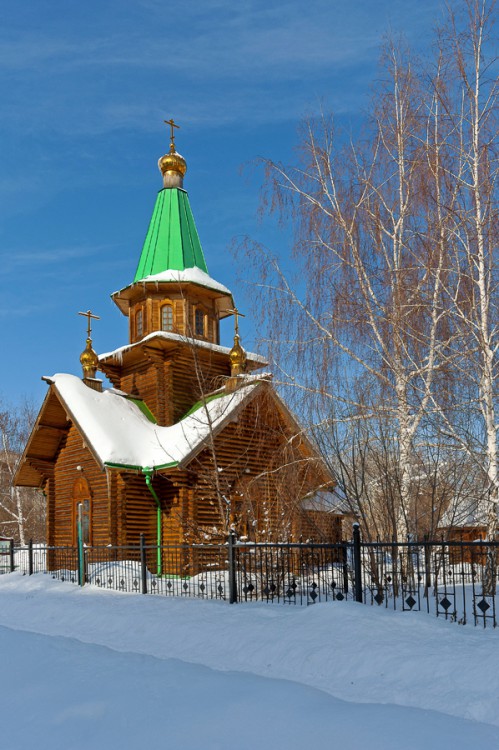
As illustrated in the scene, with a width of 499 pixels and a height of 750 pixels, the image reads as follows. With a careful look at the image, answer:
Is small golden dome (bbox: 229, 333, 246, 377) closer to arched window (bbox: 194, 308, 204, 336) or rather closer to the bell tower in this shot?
the bell tower

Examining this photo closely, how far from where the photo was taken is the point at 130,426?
17.9 m

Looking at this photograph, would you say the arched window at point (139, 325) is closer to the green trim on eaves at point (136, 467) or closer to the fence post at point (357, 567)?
the green trim on eaves at point (136, 467)

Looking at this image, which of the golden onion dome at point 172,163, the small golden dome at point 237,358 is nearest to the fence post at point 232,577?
the small golden dome at point 237,358

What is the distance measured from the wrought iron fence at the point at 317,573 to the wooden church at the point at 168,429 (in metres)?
1.30

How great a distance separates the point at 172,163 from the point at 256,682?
763 inches

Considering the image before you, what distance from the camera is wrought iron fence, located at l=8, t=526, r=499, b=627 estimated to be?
8727mm

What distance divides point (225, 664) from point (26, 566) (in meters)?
11.6

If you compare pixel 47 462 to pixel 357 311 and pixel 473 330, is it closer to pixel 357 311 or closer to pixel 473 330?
pixel 357 311

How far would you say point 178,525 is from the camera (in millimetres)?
16812

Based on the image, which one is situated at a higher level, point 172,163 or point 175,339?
point 172,163

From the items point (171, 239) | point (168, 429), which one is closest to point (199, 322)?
point (171, 239)

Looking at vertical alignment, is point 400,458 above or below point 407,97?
below

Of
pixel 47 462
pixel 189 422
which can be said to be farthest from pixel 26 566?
pixel 189 422

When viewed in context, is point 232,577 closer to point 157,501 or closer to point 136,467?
point 136,467
